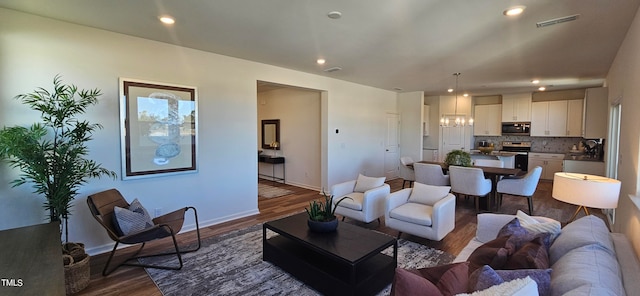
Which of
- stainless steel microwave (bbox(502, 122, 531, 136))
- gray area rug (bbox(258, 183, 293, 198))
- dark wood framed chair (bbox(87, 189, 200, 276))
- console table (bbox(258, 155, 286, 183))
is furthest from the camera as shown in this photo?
stainless steel microwave (bbox(502, 122, 531, 136))

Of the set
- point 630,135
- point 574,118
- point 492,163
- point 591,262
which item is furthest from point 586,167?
point 591,262

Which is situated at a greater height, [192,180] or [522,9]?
[522,9]

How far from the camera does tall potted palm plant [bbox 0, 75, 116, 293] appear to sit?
2.54 m

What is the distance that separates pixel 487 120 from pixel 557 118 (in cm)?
165

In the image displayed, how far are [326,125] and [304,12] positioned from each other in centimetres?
346

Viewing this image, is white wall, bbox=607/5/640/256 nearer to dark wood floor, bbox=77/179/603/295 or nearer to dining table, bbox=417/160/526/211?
dark wood floor, bbox=77/179/603/295

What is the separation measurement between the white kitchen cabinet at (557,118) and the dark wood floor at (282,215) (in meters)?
1.49

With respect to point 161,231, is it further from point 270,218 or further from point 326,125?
point 326,125

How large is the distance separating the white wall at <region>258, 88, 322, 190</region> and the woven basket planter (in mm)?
4535

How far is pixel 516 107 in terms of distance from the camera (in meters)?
8.17

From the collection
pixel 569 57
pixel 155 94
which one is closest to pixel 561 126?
pixel 569 57

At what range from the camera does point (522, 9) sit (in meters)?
2.71

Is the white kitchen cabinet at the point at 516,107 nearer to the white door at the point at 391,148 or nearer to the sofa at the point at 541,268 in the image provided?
the white door at the point at 391,148

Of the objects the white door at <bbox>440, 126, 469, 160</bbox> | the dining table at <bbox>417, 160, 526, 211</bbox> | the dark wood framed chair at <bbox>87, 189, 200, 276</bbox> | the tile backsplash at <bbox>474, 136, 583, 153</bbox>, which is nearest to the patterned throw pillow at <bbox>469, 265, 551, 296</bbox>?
the dark wood framed chair at <bbox>87, 189, 200, 276</bbox>
